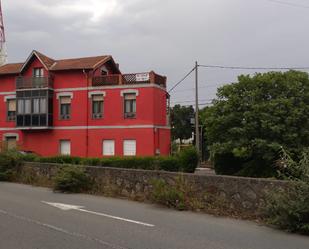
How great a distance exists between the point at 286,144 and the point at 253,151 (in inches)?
70.1

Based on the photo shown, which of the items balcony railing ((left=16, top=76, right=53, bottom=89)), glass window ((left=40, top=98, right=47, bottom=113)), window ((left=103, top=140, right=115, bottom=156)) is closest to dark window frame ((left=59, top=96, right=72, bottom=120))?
glass window ((left=40, top=98, right=47, bottom=113))

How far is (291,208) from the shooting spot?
934cm

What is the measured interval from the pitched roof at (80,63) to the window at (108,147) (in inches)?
278

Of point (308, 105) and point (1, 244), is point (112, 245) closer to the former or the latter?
point (1, 244)

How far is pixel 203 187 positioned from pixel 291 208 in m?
3.32

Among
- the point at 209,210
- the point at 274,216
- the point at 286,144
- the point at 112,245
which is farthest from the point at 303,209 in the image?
the point at 286,144

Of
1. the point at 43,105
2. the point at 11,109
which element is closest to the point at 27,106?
the point at 43,105

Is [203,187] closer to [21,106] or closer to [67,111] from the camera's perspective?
[67,111]

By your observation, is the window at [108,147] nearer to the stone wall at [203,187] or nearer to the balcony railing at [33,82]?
the balcony railing at [33,82]

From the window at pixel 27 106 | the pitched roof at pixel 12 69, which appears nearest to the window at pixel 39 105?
the window at pixel 27 106

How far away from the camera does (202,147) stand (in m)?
68.0

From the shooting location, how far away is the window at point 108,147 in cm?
4409

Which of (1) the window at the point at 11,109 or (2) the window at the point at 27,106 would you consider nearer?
(2) the window at the point at 27,106

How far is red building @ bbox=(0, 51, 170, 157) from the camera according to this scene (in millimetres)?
43312
